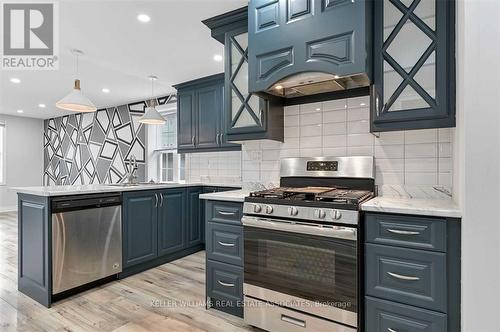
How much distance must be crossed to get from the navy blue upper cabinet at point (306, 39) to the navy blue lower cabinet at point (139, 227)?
5.97 ft

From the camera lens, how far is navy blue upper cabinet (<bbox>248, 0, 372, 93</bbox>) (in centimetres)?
185

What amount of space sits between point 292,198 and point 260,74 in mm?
1021

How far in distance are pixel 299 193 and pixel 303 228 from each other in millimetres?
270

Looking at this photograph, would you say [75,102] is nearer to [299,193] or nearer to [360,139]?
[299,193]

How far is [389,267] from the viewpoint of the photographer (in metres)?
1.63

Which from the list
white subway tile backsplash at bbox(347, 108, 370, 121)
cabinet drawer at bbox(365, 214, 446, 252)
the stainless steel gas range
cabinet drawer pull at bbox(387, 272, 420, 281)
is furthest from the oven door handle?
white subway tile backsplash at bbox(347, 108, 370, 121)

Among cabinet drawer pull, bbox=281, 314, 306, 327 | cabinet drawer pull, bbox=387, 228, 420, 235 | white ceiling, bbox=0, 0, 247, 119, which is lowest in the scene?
cabinet drawer pull, bbox=281, 314, 306, 327

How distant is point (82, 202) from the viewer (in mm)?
2596

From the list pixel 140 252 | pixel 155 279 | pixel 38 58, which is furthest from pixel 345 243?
pixel 38 58

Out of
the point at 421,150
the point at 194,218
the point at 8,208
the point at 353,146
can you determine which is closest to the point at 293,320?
the point at 353,146

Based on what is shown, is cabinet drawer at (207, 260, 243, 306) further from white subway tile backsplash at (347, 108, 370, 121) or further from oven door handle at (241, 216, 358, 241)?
white subway tile backsplash at (347, 108, 370, 121)

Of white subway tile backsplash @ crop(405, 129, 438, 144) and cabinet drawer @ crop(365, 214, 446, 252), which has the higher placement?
white subway tile backsplash @ crop(405, 129, 438, 144)

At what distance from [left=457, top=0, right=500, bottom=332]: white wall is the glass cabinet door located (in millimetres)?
1477

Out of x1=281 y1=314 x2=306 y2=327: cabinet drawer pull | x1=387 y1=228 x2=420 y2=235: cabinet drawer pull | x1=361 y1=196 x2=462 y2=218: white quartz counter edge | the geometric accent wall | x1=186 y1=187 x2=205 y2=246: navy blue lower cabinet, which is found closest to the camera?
x1=361 y1=196 x2=462 y2=218: white quartz counter edge
